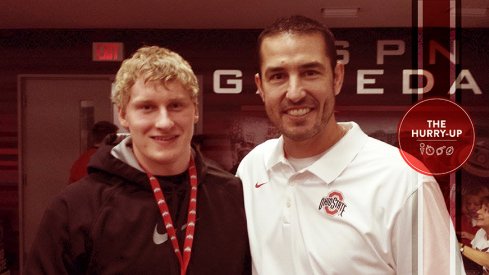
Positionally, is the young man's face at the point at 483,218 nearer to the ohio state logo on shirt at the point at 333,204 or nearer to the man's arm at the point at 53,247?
the ohio state logo on shirt at the point at 333,204

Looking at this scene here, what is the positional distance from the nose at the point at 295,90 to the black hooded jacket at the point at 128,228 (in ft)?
1.23

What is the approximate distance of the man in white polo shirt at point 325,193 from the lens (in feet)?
4.81

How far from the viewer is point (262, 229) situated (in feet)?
5.19

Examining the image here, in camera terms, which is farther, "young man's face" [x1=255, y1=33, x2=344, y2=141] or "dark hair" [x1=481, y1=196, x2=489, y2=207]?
"dark hair" [x1=481, y1=196, x2=489, y2=207]

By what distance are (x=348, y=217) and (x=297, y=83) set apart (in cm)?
43

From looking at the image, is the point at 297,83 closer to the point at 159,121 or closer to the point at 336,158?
the point at 336,158

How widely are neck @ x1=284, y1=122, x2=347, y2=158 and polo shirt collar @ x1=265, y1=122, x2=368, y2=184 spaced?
0.10 feet

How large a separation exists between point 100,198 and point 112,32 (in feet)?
13.4

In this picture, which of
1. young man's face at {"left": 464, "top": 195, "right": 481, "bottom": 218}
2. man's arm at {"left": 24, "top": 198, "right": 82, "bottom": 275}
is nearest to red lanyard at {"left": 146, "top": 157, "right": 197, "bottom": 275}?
man's arm at {"left": 24, "top": 198, "right": 82, "bottom": 275}

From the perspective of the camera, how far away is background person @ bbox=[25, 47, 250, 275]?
1.44 m

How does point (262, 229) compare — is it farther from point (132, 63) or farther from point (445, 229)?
point (132, 63)

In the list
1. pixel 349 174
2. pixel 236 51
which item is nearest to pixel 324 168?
pixel 349 174

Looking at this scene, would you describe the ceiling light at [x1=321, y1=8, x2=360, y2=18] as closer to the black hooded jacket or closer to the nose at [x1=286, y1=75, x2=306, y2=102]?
the nose at [x1=286, y1=75, x2=306, y2=102]

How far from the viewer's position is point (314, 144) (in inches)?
64.4
